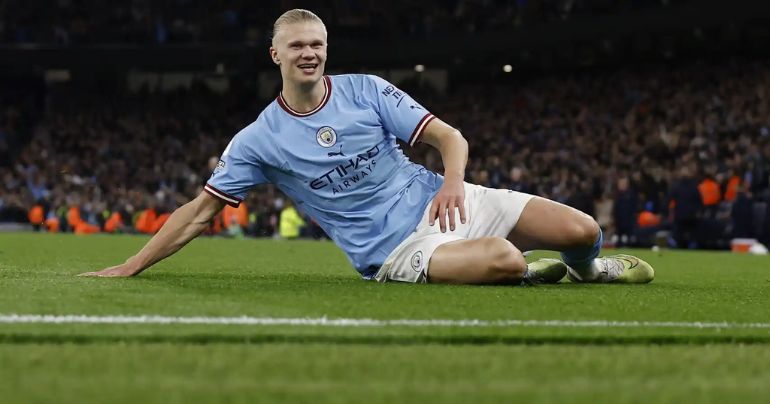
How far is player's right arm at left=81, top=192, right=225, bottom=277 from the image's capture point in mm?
6293

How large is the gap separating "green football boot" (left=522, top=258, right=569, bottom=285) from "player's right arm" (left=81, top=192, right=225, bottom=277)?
5.41ft

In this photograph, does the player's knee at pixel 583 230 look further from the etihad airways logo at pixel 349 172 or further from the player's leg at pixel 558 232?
the etihad airways logo at pixel 349 172

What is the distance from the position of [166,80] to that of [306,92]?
104ft

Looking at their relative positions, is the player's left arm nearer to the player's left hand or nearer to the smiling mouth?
the player's left hand

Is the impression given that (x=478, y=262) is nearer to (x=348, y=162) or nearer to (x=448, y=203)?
(x=448, y=203)

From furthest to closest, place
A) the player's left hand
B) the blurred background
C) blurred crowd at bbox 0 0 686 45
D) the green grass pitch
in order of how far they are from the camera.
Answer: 1. blurred crowd at bbox 0 0 686 45
2. the blurred background
3. the player's left hand
4. the green grass pitch

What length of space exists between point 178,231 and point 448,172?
4.89 feet

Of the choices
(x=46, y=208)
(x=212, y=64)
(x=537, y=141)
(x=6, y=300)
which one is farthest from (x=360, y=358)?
(x=212, y=64)

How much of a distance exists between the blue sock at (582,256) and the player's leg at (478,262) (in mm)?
604

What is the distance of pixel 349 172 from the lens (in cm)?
627

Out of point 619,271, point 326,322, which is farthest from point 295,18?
point 326,322

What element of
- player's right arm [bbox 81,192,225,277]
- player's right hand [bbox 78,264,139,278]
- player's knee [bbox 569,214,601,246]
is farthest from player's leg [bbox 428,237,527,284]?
player's right hand [bbox 78,264,139,278]

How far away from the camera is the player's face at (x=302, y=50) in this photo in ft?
19.9

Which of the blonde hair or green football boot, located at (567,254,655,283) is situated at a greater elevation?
the blonde hair
